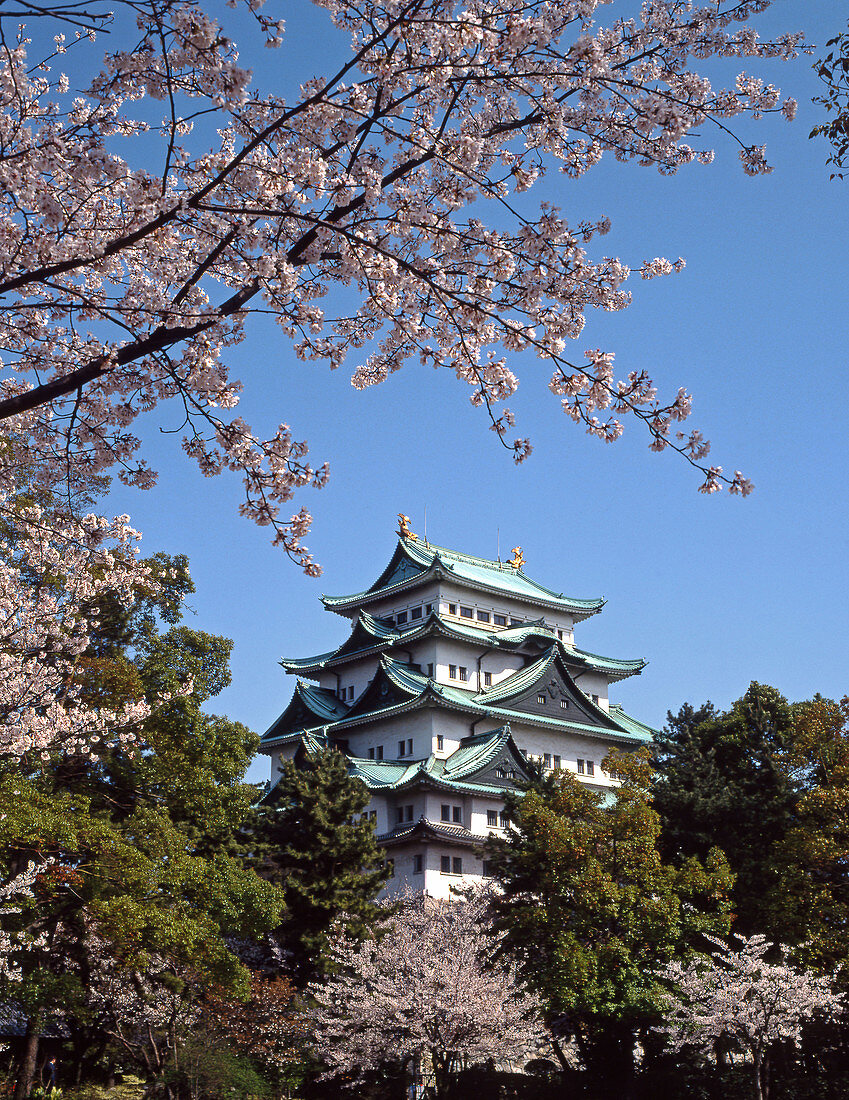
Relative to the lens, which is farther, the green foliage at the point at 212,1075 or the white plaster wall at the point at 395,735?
the white plaster wall at the point at 395,735

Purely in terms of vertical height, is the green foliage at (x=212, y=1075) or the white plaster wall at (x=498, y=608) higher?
the white plaster wall at (x=498, y=608)

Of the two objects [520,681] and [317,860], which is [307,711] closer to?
[520,681]

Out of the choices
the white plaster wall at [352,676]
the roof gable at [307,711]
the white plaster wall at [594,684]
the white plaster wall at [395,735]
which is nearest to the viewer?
the white plaster wall at [395,735]

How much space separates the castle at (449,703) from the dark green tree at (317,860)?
6989 millimetres

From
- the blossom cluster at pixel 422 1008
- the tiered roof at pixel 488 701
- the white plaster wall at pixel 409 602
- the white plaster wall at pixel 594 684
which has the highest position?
the white plaster wall at pixel 409 602

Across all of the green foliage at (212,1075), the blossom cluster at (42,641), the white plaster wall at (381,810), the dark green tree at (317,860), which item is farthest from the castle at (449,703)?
the blossom cluster at (42,641)

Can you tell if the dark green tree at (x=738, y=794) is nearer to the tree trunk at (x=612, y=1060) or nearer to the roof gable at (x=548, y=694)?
the tree trunk at (x=612, y=1060)

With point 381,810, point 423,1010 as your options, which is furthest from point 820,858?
point 381,810

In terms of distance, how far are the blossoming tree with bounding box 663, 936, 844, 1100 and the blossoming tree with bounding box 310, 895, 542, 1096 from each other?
3098 millimetres

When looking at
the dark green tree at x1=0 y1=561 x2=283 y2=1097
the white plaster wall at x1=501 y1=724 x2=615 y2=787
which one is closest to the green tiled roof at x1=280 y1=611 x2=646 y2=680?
the white plaster wall at x1=501 y1=724 x2=615 y2=787

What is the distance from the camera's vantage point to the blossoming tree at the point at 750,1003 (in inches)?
711

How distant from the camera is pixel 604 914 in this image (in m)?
20.1

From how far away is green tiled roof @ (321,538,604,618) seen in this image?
152ft

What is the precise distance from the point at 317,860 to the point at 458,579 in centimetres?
2015
